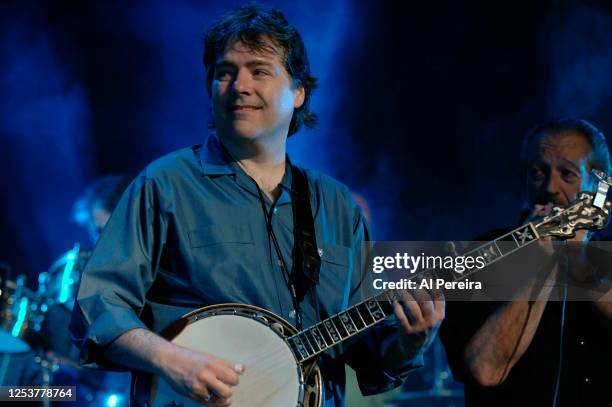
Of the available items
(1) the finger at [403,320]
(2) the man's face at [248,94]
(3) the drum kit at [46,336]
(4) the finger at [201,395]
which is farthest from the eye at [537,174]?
(3) the drum kit at [46,336]

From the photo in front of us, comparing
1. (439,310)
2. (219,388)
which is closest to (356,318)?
(439,310)

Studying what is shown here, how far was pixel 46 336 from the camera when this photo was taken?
196 inches

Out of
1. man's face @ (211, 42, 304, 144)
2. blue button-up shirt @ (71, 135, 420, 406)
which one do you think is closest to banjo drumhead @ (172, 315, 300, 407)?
blue button-up shirt @ (71, 135, 420, 406)

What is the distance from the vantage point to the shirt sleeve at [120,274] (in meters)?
2.29

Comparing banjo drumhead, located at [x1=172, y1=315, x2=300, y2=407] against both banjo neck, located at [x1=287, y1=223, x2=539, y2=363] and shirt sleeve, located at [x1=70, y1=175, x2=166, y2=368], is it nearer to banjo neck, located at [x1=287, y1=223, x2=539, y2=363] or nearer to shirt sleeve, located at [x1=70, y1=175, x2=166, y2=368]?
banjo neck, located at [x1=287, y1=223, x2=539, y2=363]

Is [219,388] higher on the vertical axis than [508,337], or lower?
lower

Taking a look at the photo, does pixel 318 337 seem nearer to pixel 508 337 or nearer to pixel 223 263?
pixel 223 263

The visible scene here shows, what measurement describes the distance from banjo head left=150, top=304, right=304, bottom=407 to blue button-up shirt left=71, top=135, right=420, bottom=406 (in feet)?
0.23

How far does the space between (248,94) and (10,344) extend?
3073mm

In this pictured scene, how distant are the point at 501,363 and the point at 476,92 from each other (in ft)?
8.76

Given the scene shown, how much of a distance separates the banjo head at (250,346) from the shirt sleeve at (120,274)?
0.18m

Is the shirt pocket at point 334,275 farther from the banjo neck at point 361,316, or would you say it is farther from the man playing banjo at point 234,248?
the banjo neck at point 361,316

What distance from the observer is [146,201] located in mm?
2508

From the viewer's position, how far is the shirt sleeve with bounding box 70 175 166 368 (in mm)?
2291
